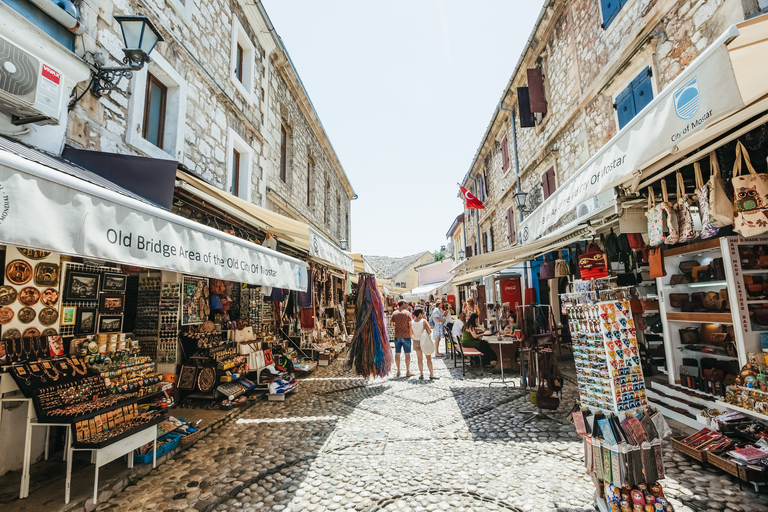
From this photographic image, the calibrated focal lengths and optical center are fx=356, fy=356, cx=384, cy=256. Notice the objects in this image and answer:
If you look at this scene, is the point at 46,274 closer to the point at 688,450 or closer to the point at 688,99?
the point at 688,99

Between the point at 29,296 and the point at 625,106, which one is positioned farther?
the point at 625,106

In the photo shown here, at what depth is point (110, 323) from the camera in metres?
4.68

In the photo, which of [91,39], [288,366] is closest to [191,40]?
[91,39]

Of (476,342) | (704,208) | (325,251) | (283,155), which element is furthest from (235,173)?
(704,208)

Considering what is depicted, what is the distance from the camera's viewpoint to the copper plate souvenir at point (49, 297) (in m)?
3.69

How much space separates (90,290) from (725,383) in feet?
25.9

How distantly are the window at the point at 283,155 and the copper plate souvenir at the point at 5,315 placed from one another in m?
7.88

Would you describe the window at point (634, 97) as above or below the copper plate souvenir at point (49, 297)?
above

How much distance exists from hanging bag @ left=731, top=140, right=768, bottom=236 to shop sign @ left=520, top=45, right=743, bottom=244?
1.06 metres

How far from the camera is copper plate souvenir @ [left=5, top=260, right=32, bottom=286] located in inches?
132

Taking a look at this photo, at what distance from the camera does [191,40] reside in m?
6.19

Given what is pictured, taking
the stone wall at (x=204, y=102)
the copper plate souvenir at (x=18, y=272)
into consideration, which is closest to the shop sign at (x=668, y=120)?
the stone wall at (x=204, y=102)

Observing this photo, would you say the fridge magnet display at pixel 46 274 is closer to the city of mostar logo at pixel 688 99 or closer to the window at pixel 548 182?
the city of mostar logo at pixel 688 99

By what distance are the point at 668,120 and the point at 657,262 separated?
12.1 feet
